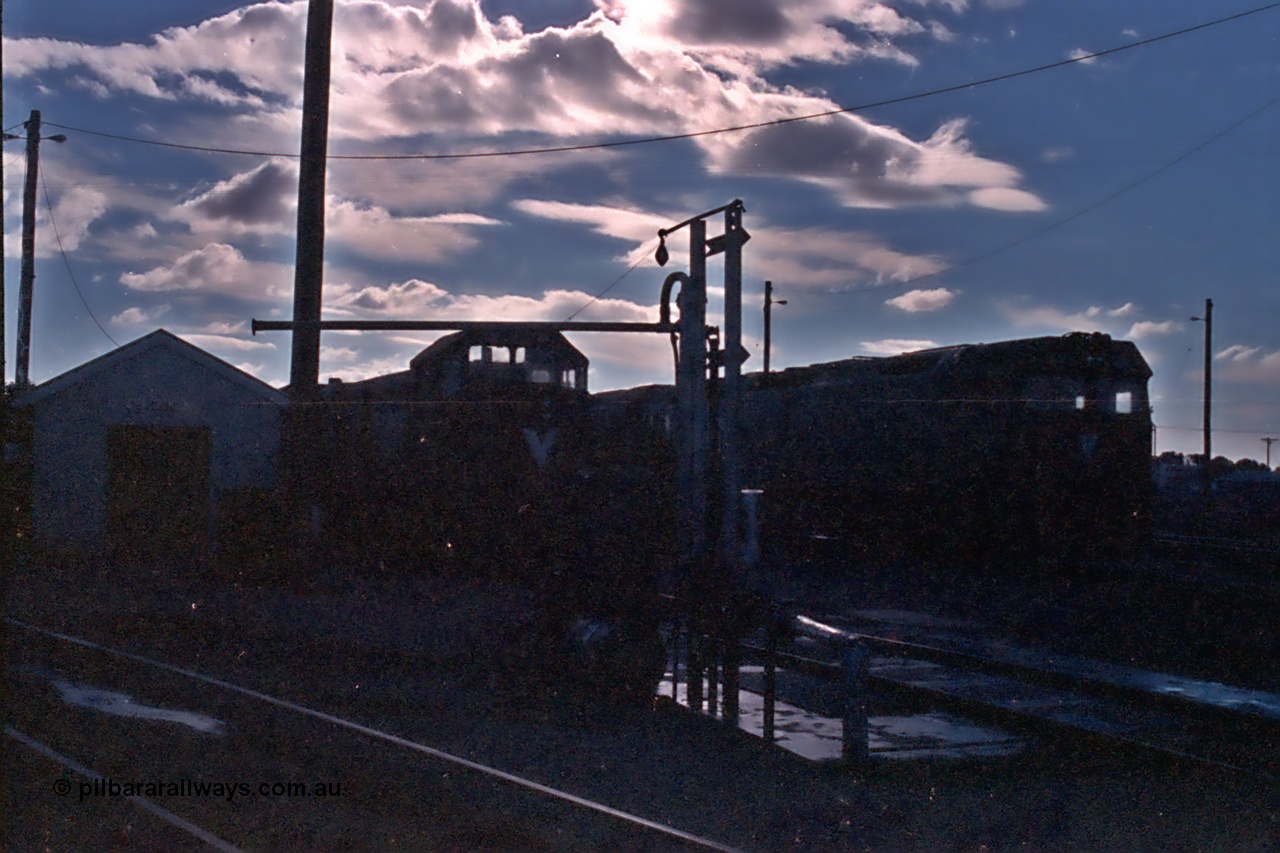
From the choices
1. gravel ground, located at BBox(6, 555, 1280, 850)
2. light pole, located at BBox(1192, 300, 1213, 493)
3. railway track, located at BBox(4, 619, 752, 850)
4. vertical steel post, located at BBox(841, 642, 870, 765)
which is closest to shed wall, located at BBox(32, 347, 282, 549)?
gravel ground, located at BBox(6, 555, 1280, 850)

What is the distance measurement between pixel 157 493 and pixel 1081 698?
60.6 ft

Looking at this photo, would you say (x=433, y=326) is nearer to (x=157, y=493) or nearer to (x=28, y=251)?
(x=157, y=493)

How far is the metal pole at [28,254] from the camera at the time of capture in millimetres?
26641

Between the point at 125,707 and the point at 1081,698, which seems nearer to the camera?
the point at 125,707

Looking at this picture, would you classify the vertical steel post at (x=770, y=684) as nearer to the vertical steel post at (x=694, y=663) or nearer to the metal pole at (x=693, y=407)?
the vertical steel post at (x=694, y=663)

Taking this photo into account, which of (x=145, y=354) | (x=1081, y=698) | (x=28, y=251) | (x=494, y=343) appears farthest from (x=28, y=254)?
(x=1081, y=698)

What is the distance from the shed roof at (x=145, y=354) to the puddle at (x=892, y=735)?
15.4m

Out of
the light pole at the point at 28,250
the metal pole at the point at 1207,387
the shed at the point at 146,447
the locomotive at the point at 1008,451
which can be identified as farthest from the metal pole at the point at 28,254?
the metal pole at the point at 1207,387

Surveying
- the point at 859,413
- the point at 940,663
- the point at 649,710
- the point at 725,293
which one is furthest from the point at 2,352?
the point at 859,413

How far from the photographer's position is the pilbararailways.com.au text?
21.7 feet

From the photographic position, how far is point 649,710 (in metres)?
9.78

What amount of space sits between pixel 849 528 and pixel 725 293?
12.0 metres

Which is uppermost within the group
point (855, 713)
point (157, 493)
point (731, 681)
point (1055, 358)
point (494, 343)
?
point (494, 343)

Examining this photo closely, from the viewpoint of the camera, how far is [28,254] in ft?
87.9
